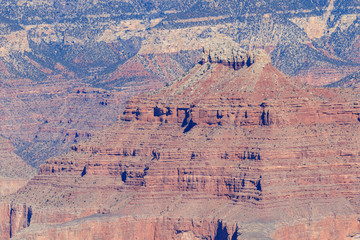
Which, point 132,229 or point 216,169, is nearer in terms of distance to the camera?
point 132,229

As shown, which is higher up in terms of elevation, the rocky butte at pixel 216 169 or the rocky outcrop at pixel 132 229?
the rocky butte at pixel 216 169

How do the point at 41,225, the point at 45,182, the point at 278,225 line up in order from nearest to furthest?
1. the point at 278,225
2. the point at 41,225
3. the point at 45,182

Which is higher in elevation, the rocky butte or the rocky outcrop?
the rocky butte

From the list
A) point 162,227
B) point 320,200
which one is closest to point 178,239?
point 162,227

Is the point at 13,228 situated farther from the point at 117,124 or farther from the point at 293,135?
the point at 293,135

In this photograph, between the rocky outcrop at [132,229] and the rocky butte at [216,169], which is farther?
the rocky outcrop at [132,229]

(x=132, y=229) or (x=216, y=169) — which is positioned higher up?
(x=216, y=169)

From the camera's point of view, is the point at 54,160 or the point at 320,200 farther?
the point at 54,160

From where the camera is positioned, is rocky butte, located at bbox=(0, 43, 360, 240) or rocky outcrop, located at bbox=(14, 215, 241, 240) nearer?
rocky butte, located at bbox=(0, 43, 360, 240)
